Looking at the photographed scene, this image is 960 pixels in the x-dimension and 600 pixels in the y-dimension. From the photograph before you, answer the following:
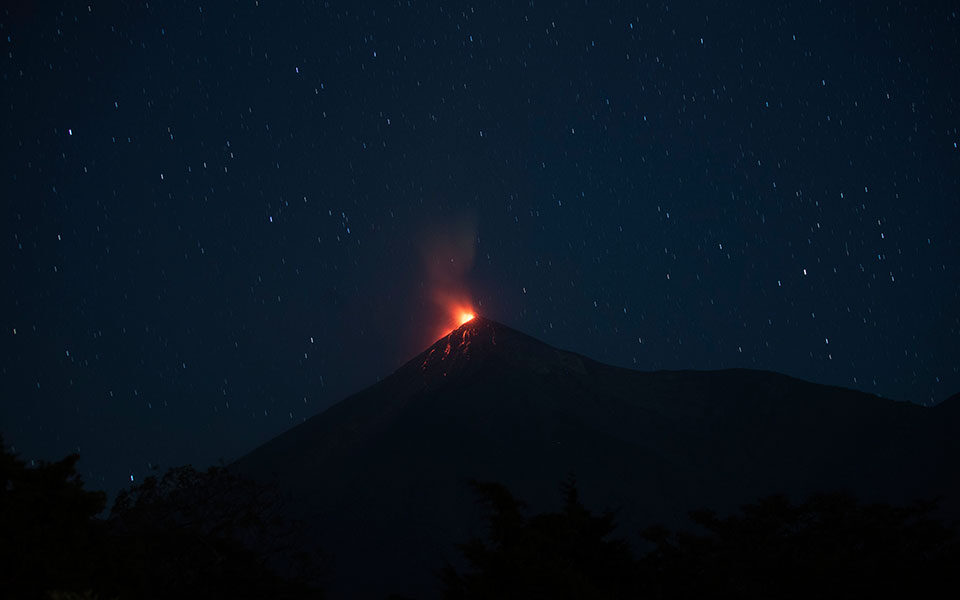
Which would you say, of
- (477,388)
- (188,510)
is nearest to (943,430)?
(477,388)

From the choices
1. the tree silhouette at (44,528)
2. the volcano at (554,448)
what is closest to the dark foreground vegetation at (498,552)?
the tree silhouette at (44,528)

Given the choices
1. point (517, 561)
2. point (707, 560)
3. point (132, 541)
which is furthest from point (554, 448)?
point (517, 561)

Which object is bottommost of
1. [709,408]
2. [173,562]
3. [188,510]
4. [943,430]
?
[943,430]

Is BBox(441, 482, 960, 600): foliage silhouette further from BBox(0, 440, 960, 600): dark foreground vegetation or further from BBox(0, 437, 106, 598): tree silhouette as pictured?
BBox(0, 437, 106, 598): tree silhouette

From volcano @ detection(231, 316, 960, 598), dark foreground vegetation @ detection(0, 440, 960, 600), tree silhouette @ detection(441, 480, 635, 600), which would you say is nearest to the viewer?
tree silhouette @ detection(441, 480, 635, 600)

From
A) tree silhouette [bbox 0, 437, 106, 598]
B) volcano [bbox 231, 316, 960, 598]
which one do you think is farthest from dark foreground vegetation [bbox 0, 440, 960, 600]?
volcano [bbox 231, 316, 960, 598]

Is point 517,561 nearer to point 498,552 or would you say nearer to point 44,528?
point 498,552

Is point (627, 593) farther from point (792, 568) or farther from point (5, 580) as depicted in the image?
point (5, 580)
